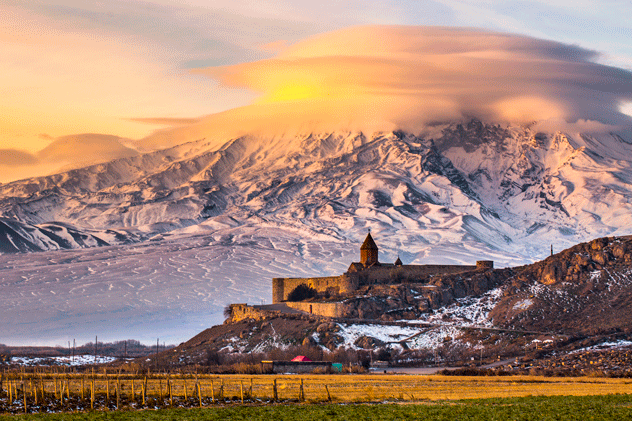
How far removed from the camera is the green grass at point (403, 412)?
132 feet

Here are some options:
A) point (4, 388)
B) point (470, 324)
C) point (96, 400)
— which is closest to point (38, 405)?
point (96, 400)

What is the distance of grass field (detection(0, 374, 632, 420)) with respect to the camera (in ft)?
144

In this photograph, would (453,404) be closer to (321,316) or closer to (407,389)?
(407,389)

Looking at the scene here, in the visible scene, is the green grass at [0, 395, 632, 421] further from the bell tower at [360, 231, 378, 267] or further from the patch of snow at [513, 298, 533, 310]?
the bell tower at [360, 231, 378, 267]

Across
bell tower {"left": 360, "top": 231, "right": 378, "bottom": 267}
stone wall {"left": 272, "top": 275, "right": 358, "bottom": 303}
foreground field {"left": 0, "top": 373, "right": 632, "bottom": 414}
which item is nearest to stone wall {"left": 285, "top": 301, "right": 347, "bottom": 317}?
stone wall {"left": 272, "top": 275, "right": 358, "bottom": 303}

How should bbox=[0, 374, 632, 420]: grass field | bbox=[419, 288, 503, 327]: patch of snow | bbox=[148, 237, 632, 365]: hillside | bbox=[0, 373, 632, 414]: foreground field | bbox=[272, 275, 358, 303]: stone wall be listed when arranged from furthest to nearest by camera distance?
bbox=[272, 275, 358, 303]: stone wall
bbox=[419, 288, 503, 327]: patch of snow
bbox=[148, 237, 632, 365]: hillside
bbox=[0, 373, 632, 414]: foreground field
bbox=[0, 374, 632, 420]: grass field

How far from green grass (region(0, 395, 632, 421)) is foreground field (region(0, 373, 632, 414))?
374 centimetres

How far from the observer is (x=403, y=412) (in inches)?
1657

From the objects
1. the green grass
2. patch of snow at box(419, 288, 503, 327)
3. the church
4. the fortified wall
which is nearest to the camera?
the green grass

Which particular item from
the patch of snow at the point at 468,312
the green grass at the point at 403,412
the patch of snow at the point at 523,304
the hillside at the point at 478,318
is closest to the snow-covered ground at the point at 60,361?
the hillside at the point at 478,318

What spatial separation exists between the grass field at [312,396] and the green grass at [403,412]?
0.06 m

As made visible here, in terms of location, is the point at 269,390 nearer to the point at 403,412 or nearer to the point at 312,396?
the point at 312,396

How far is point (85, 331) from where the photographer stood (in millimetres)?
190125

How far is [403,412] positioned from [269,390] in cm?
1541
